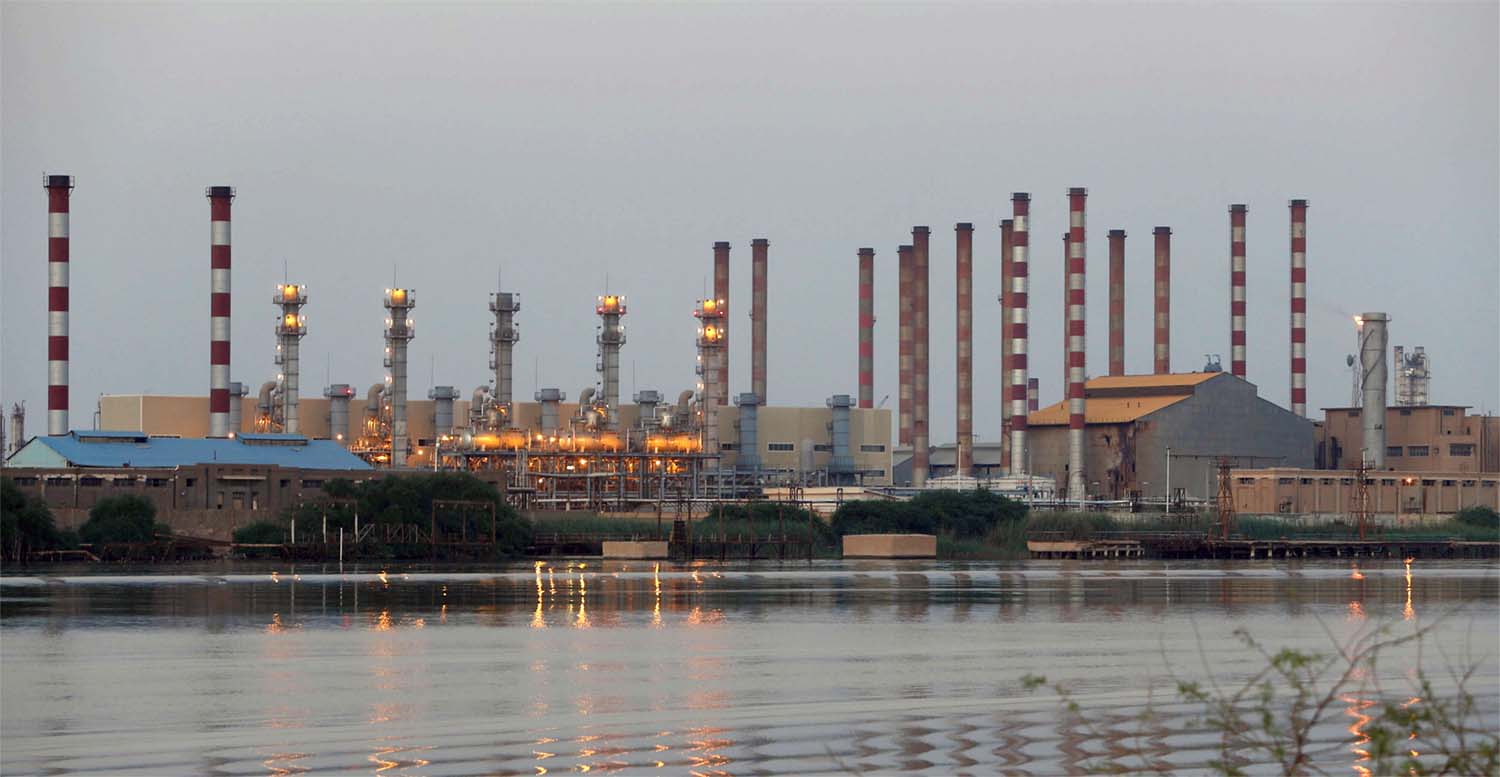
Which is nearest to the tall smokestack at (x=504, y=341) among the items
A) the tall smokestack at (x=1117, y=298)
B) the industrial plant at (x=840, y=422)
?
the industrial plant at (x=840, y=422)

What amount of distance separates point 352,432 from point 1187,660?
6331cm

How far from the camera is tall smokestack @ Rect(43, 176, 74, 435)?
70250 millimetres

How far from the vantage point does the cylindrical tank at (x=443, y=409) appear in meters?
82.1

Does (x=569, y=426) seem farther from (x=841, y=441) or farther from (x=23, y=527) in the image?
(x=23, y=527)

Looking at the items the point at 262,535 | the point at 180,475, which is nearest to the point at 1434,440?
the point at 262,535

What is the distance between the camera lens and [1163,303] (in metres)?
94.1

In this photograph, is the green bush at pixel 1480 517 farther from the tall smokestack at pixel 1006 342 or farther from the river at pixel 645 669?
the river at pixel 645 669

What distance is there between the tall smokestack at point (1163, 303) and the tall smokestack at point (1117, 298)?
5.59 feet

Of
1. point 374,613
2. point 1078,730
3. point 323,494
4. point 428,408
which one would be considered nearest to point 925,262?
point 428,408

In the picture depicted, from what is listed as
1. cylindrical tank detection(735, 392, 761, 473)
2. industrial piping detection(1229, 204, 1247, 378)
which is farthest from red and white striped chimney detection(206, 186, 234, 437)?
industrial piping detection(1229, 204, 1247, 378)

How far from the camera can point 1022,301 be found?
83.9 metres

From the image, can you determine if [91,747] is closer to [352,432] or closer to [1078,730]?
[1078,730]

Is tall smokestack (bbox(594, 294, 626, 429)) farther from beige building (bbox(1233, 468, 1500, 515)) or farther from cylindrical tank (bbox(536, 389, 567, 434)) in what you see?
beige building (bbox(1233, 468, 1500, 515))

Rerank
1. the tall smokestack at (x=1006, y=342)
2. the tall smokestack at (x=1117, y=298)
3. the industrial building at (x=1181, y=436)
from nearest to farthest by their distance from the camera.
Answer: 1. the industrial building at (x=1181, y=436)
2. the tall smokestack at (x=1006, y=342)
3. the tall smokestack at (x=1117, y=298)
